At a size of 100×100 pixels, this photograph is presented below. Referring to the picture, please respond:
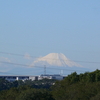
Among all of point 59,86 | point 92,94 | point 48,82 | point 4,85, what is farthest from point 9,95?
point 48,82

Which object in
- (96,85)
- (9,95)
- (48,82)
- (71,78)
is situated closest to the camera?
(96,85)

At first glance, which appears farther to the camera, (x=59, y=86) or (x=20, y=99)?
(x=59, y=86)

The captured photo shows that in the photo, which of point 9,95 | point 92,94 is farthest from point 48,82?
point 92,94

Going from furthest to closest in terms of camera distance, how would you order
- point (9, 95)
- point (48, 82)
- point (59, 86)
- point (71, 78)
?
point (48, 82), point (71, 78), point (59, 86), point (9, 95)

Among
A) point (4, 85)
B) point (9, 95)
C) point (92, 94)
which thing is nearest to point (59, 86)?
point (9, 95)

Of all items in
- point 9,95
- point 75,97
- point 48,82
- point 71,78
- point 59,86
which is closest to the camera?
point 75,97

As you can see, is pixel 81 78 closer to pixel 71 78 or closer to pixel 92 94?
pixel 71 78

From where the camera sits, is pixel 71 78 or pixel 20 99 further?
pixel 71 78

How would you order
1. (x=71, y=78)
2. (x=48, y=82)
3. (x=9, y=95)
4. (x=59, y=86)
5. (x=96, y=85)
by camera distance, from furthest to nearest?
(x=48, y=82) < (x=71, y=78) < (x=59, y=86) < (x=9, y=95) < (x=96, y=85)

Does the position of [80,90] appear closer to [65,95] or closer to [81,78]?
[65,95]
